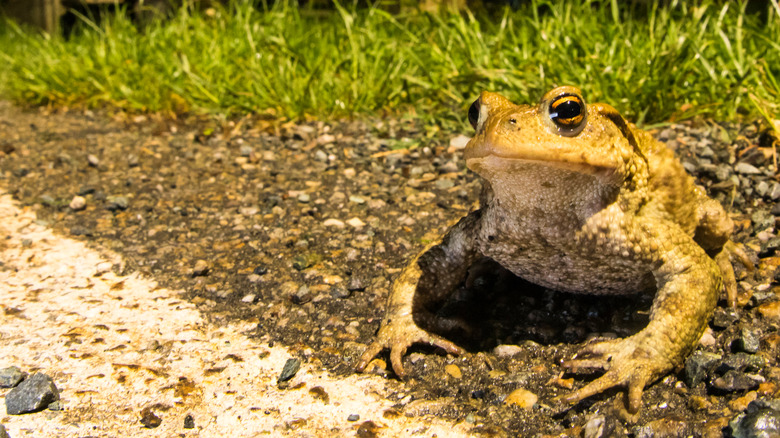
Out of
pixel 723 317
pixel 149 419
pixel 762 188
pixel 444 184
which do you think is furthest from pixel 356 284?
pixel 762 188

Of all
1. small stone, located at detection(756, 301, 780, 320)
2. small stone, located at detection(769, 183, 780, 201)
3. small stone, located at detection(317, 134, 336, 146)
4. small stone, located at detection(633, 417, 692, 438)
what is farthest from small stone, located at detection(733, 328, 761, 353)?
small stone, located at detection(317, 134, 336, 146)

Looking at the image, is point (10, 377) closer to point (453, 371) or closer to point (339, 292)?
point (339, 292)

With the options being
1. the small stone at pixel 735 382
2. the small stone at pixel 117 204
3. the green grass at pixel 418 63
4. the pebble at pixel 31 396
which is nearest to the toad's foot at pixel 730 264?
the small stone at pixel 735 382

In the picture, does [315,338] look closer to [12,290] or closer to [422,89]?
[12,290]

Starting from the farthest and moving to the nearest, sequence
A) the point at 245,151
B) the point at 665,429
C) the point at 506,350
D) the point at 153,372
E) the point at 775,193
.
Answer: the point at 245,151 → the point at 775,193 → the point at 506,350 → the point at 153,372 → the point at 665,429

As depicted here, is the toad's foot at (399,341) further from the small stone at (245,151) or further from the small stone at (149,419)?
the small stone at (245,151)

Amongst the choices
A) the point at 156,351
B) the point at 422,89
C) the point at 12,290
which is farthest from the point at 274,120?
the point at 156,351

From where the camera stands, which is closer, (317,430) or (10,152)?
(317,430)
